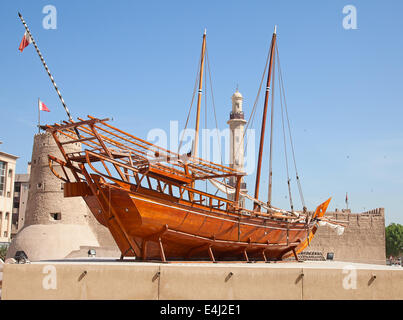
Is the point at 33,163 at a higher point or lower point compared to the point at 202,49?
lower

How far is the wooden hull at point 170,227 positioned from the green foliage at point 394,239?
56.7m

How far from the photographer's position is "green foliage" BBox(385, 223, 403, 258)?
7019 cm

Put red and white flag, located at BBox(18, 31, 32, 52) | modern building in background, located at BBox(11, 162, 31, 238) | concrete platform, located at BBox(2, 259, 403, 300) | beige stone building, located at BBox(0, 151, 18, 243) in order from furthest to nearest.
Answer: modern building in background, located at BBox(11, 162, 31, 238)
beige stone building, located at BBox(0, 151, 18, 243)
red and white flag, located at BBox(18, 31, 32, 52)
concrete platform, located at BBox(2, 259, 403, 300)

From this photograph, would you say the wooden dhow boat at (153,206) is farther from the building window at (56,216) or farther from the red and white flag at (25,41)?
the building window at (56,216)

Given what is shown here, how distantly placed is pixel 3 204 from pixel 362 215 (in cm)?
3406

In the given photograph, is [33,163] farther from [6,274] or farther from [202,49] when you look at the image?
[6,274]

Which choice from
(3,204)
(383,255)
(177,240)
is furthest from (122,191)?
(3,204)

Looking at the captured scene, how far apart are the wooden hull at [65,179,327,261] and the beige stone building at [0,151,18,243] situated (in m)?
33.9

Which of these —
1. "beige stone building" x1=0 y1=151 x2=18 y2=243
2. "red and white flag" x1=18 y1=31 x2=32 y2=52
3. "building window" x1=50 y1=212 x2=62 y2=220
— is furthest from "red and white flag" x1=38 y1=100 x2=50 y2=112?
"beige stone building" x1=0 y1=151 x2=18 y2=243

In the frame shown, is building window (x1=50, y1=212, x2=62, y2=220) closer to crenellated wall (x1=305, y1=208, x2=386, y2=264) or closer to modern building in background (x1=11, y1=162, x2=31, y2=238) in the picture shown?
crenellated wall (x1=305, y1=208, x2=386, y2=264)

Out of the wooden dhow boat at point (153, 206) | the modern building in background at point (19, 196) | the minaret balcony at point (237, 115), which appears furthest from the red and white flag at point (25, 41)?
the modern building in background at point (19, 196)

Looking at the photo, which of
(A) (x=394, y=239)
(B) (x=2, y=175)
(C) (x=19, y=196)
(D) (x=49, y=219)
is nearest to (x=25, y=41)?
(D) (x=49, y=219)

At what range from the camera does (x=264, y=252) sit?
69.6 feet

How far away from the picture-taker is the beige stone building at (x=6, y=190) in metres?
47.8
